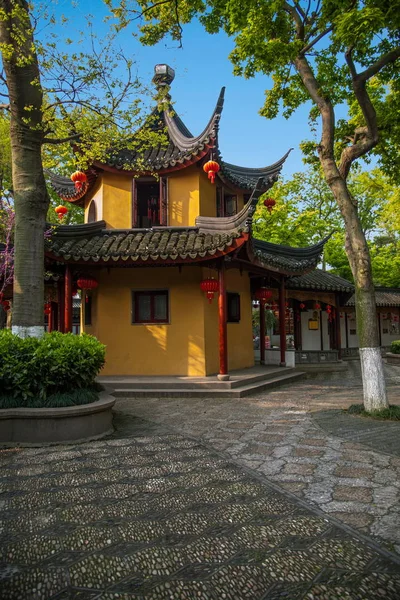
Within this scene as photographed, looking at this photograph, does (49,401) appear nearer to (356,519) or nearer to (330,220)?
(356,519)

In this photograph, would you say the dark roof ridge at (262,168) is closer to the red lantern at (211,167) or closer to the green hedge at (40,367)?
the red lantern at (211,167)

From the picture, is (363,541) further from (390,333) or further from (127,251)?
(390,333)

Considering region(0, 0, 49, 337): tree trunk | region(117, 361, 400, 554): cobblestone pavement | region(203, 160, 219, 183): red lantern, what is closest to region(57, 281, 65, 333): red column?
region(117, 361, 400, 554): cobblestone pavement

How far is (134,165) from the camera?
1021 cm

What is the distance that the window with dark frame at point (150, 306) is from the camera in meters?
10.1

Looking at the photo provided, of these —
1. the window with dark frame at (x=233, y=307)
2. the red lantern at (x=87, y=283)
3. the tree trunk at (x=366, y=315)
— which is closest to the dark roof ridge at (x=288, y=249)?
the window with dark frame at (x=233, y=307)

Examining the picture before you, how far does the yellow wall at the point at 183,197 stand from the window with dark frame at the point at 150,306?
2126 mm

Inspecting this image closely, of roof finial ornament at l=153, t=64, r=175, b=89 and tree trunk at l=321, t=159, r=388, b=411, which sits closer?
tree trunk at l=321, t=159, r=388, b=411

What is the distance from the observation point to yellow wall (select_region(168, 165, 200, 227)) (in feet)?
34.8

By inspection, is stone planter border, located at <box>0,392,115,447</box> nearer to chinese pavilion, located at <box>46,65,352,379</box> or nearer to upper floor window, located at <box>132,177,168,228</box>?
chinese pavilion, located at <box>46,65,352,379</box>

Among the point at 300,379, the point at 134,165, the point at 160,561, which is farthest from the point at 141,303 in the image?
the point at 160,561

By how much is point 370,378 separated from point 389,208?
1160 centimetres

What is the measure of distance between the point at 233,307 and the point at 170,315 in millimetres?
2142

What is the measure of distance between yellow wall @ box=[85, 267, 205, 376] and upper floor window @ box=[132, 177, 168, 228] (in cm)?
173
